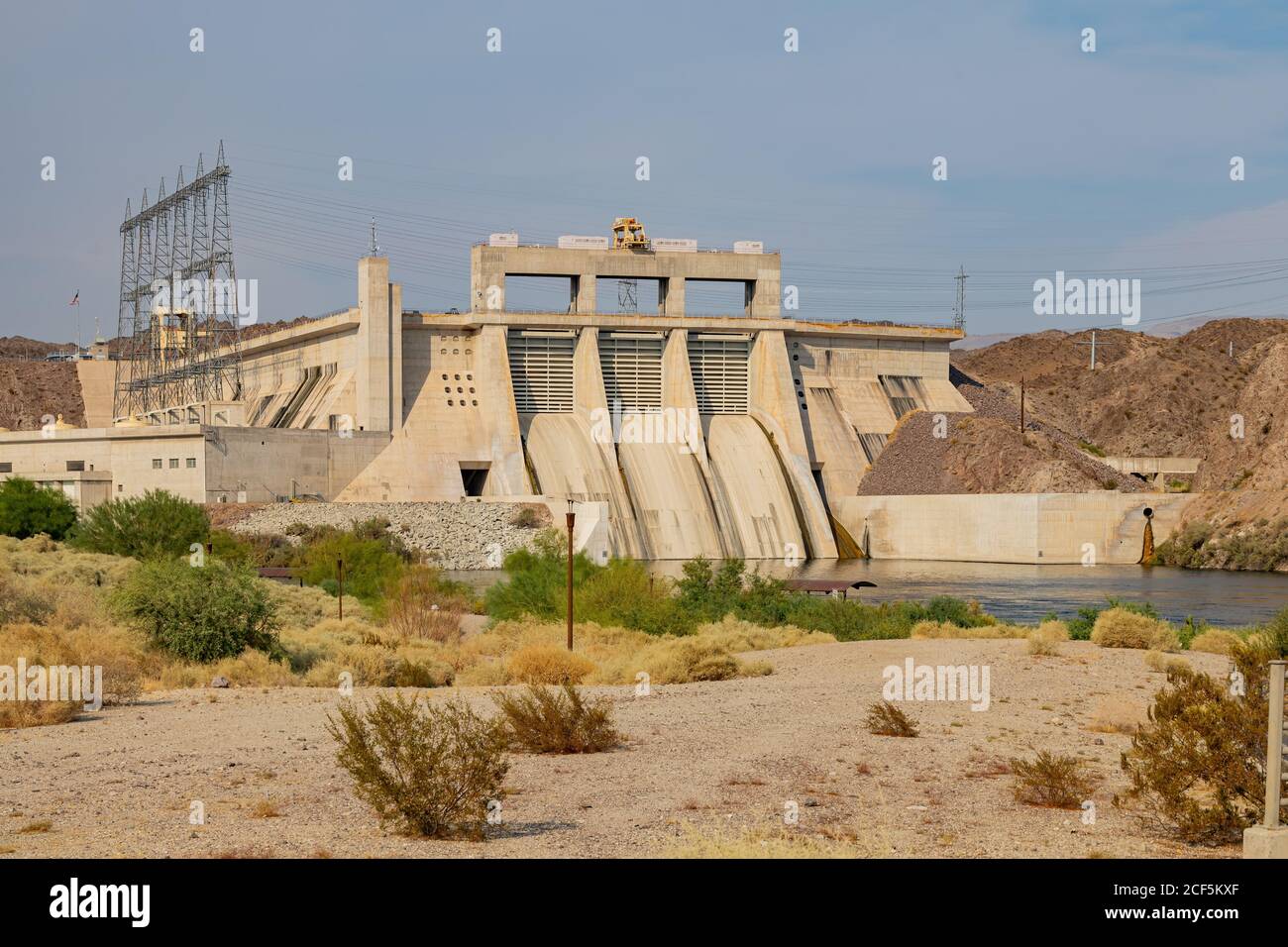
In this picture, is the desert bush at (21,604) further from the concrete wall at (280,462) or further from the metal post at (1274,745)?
the concrete wall at (280,462)

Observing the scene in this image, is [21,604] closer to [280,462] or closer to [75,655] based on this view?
[75,655]

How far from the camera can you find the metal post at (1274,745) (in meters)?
9.39

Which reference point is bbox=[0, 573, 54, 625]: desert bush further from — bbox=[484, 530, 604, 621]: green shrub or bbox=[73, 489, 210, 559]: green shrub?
bbox=[73, 489, 210, 559]: green shrub

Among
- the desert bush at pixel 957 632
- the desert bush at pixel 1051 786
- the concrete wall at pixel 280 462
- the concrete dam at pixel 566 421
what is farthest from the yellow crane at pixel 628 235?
the desert bush at pixel 1051 786

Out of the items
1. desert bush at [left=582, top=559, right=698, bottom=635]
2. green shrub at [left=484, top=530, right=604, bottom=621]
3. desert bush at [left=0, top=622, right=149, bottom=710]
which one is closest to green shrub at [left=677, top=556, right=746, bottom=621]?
desert bush at [left=582, top=559, right=698, bottom=635]

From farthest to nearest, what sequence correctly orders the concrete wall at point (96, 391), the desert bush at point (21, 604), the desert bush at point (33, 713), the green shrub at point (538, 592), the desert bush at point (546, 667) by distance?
the concrete wall at point (96, 391), the green shrub at point (538, 592), the desert bush at point (21, 604), the desert bush at point (546, 667), the desert bush at point (33, 713)

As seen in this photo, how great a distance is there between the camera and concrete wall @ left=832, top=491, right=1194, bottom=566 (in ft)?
211

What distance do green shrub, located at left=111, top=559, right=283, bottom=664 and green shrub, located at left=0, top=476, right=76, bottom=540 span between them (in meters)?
29.4

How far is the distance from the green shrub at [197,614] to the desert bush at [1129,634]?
1400 centimetres

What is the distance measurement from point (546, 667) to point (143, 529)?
86.1 ft
